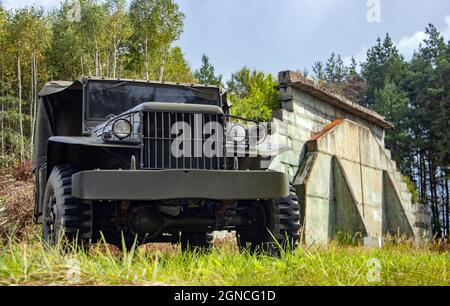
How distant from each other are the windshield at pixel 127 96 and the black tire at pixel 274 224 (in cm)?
146

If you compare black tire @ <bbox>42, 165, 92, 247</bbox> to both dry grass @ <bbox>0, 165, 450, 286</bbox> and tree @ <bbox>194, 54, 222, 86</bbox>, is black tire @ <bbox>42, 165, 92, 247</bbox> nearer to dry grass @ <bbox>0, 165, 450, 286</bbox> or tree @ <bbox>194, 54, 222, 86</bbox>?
dry grass @ <bbox>0, 165, 450, 286</bbox>

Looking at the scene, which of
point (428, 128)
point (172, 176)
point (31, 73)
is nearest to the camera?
point (172, 176)

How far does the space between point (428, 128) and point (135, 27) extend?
15.9 m

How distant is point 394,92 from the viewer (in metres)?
34.0

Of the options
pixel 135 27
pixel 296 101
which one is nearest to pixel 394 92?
pixel 135 27

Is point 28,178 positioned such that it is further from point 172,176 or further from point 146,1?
point 146,1

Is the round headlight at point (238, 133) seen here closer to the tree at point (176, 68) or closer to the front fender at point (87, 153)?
the front fender at point (87, 153)

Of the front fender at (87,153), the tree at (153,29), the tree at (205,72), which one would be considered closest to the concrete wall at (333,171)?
the front fender at (87,153)

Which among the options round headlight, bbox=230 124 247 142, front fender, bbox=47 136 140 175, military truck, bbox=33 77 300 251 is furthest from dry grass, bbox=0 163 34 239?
round headlight, bbox=230 124 247 142

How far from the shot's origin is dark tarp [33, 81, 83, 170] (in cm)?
653

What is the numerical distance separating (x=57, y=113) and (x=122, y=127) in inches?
63.0

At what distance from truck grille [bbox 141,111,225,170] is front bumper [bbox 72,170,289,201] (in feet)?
1.66

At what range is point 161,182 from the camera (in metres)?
4.84

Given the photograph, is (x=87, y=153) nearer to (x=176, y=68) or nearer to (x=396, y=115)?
(x=176, y=68)
